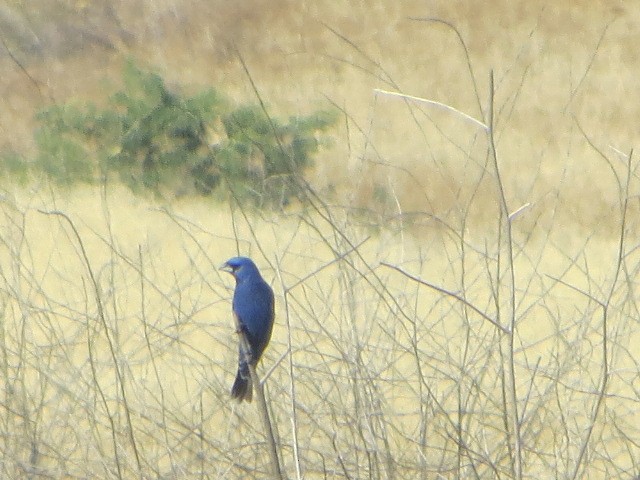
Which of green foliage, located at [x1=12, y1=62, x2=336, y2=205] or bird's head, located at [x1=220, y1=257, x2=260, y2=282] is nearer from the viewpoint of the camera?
bird's head, located at [x1=220, y1=257, x2=260, y2=282]

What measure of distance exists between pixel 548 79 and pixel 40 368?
23.6m

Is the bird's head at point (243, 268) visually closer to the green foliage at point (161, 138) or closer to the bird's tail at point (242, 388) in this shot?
the bird's tail at point (242, 388)

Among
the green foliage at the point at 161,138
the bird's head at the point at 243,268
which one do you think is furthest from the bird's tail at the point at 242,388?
the green foliage at the point at 161,138

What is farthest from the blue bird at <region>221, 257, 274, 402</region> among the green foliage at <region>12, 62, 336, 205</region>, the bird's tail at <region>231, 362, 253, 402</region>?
the green foliage at <region>12, 62, 336, 205</region>

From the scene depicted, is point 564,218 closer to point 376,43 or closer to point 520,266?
point 520,266

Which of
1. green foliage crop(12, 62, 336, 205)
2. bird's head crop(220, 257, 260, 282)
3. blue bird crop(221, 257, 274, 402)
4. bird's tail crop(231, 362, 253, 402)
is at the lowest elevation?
bird's tail crop(231, 362, 253, 402)

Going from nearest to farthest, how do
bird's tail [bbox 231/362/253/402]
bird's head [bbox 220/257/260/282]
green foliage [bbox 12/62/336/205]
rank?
1. bird's tail [bbox 231/362/253/402]
2. bird's head [bbox 220/257/260/282]
3. green foliage [bbox 12/62/336/205]

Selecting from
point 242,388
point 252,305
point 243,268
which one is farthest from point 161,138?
point 242,388

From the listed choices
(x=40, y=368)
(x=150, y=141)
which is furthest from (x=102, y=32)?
(x=40, y=368)

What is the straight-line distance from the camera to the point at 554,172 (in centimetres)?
2070

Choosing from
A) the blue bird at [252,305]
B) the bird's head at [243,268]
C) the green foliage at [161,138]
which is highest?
the green foliage at [161,138]

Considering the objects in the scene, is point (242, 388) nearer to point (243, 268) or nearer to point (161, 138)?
point (243, 268)

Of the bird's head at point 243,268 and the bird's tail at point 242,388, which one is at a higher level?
the bird's head at point 243,268

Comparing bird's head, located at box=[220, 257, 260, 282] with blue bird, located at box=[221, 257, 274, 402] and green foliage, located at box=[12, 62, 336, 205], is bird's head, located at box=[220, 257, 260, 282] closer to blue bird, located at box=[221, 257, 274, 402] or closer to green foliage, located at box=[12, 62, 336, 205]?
blue bird, located at box=[221, 257, 274, 402]
